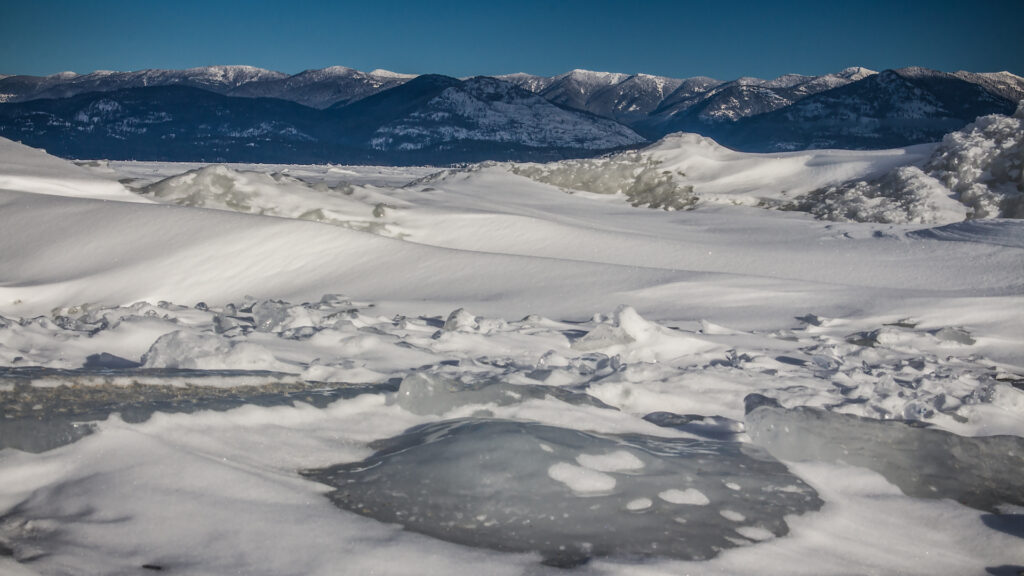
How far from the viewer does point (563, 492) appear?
5.97 feet

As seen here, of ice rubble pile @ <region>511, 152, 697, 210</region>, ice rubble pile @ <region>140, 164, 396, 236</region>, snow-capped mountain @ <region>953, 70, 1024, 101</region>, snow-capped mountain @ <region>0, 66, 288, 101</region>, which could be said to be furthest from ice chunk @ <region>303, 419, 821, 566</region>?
snow-capped mountain @ <region>0, 66, 288, 101</region>

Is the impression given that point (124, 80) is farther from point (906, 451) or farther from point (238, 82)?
point (906, 451)

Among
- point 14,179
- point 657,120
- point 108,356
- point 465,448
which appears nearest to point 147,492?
point 465,448

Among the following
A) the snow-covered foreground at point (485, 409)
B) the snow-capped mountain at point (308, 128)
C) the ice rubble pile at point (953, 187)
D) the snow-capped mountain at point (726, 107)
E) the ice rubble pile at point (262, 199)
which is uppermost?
the snow-capped mountain at point (726, 107)

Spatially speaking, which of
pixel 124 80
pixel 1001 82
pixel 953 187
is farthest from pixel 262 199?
pixel 124 80

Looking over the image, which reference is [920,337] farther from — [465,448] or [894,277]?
[465,448]

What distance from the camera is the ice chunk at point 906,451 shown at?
6.64ft

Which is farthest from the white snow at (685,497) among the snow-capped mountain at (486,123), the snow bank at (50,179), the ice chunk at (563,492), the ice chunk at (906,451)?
the snow-capped mountain at (486,123)

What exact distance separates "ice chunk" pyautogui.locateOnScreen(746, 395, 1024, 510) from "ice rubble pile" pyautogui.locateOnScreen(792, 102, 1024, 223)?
7497 millimetres

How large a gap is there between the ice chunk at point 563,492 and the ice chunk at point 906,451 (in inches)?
4.7

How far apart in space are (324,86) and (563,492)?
4353 inches

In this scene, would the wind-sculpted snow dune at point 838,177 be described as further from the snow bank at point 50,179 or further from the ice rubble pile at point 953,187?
the snow bank at point 50,179

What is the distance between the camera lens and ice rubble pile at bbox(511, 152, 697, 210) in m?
10.8

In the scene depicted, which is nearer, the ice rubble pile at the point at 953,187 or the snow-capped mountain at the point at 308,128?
the ice rubble pile at the point at 953,187
